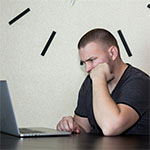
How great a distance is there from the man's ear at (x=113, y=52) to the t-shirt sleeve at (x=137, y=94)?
25 centimetres

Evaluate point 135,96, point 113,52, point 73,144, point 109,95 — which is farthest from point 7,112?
point 113,52

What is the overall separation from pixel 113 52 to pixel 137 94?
0.38m

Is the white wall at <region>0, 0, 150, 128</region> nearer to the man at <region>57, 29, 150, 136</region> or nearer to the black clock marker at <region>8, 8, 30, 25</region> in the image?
the black clock marker at <region>8, 8, 30, 25</region>

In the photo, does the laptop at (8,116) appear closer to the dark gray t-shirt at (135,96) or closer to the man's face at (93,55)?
the dark gray t-shirt at (135,96)

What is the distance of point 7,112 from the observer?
1225 mm

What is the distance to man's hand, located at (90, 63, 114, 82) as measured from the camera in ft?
5.35

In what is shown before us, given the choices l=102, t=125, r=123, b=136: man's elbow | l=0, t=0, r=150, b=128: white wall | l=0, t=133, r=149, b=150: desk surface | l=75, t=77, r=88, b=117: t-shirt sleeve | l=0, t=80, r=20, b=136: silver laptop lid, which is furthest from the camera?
l=0, t=0, r=150, b=128: white wall

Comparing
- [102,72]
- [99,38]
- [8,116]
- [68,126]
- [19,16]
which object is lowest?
[68,126]

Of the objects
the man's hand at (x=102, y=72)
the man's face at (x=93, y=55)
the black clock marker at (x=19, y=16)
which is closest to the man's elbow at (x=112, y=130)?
the man's hand at (x=102, y=72)

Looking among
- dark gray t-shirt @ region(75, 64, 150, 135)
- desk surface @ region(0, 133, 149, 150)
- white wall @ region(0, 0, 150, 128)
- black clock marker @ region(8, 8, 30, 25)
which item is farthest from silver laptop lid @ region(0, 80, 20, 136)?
black clock marker @ region(8, 8, 30, 25)

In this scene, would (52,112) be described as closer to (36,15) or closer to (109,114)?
(36,15)

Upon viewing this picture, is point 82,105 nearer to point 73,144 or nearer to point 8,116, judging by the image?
point 8,116

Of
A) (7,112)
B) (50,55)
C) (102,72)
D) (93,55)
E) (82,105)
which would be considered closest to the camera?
(7,112)

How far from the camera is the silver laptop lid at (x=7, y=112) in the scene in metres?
1.18
